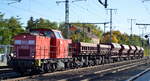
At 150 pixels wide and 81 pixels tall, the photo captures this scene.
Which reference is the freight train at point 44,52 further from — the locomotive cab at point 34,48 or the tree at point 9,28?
the tree at point 9,28

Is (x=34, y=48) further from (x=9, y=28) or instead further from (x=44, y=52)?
(x=9, y=28)

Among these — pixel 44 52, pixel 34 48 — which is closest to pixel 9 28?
pixel 44 52

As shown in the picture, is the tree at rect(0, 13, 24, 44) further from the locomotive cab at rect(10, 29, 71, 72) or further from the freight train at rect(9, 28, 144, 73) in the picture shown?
the locomotive cab at rect(10, 29, 71, 72)

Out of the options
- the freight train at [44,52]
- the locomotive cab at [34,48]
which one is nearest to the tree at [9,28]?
the freight train at [44,52]

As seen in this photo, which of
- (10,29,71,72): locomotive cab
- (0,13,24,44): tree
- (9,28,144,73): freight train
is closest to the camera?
→ (10,29,71,72): locomotive cab

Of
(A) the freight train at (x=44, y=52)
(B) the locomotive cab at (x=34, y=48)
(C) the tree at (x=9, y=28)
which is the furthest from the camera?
(C) the tree at (x=9, y=28)

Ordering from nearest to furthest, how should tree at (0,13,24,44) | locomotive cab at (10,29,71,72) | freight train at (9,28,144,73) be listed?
1. locomotive cab at (10,29,71,72)
2. freight train at (9,28,144,73)
3. tree at (0,13,24,44)

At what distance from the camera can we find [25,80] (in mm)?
19625

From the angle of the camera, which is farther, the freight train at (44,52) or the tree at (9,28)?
the tree at (9,28)

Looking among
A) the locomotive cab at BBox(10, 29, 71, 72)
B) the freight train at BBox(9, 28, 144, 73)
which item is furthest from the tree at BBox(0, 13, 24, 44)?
the locomotive cab at BBox(10, 29, 71, 72)

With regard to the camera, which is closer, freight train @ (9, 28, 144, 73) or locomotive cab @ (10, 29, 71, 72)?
locomotive cab @ (10, 29, 71, 72)

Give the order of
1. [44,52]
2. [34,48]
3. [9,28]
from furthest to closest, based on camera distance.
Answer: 1. [9,28]
2. [44,52]
3. [34,48]

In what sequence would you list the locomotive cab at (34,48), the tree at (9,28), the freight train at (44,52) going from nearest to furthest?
the locomotive cab at (34,48) < the freight train at (44,52) < the tree at (9,28)

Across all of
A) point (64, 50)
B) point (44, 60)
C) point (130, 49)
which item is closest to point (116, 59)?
point (130, 49)
